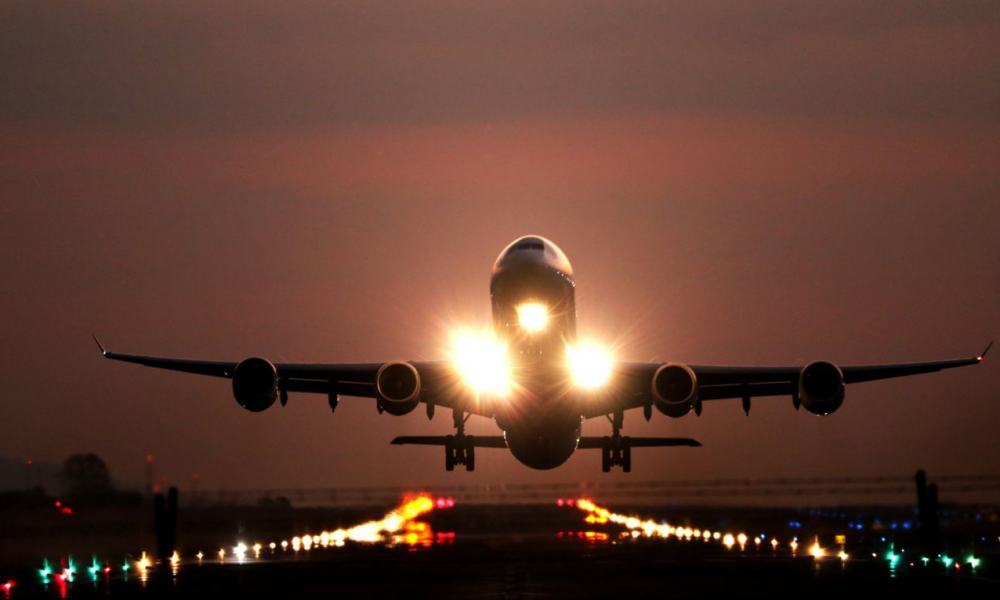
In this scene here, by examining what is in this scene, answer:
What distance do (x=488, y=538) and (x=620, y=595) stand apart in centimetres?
3021

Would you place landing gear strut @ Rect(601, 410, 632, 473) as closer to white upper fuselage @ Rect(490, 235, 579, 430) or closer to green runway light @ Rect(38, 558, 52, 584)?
white upper fuselage @ Rect(490, 235, 579, 430)

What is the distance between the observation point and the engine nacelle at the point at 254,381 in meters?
47.5

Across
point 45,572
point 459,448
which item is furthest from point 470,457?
point 45,572

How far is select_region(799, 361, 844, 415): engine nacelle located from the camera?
4841cm

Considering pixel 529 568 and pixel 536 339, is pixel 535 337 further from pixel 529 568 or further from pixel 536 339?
pixel 529 568

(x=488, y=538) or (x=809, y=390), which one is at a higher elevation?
(x=809, y=390)

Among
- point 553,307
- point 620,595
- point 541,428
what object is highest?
point 553,307

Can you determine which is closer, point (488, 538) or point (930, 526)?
point (930, 526)

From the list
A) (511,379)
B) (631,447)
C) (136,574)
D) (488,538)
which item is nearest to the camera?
(136,574)

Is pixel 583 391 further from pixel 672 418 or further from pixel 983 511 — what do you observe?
pixel 983 511

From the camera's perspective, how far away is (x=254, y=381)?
4750 cm

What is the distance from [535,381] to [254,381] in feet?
30.2

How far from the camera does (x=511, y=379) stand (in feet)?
151

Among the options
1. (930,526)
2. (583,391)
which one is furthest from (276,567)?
(930,526)
